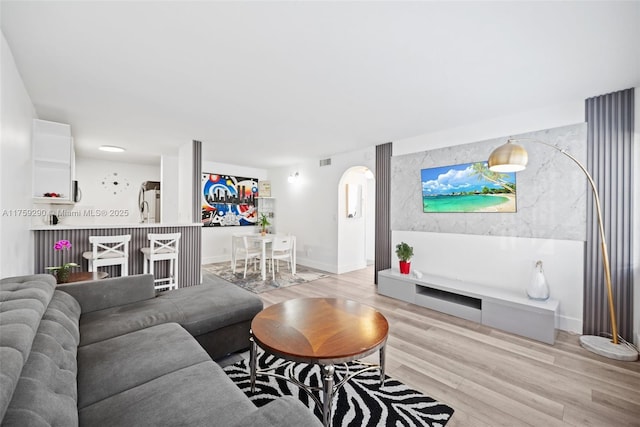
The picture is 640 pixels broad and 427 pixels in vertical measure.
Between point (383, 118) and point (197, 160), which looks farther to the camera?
point (197, 160)

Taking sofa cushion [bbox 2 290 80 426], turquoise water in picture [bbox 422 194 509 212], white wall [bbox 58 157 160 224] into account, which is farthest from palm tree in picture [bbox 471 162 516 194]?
white wall [bbox 58 157 160 224]

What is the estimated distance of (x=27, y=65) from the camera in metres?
2.17

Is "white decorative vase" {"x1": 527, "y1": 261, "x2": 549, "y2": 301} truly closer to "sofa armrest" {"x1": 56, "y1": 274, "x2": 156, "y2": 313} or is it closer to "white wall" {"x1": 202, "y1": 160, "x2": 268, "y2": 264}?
"sofa armrest" {"x1": 56, "y1": 274, "x2": 156, "y2": 313}

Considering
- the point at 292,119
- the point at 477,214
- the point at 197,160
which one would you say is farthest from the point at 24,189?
the point at 477,214

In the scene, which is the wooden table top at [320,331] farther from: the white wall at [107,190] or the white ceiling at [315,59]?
the white wall at [107,190]

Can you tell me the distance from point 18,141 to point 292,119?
100 inches

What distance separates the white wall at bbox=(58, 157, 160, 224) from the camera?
546 cm

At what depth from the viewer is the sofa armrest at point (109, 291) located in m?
1.99

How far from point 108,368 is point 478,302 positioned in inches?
137

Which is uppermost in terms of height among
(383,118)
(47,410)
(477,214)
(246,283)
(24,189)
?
(383,118)

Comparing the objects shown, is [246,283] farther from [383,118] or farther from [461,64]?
[461,64]

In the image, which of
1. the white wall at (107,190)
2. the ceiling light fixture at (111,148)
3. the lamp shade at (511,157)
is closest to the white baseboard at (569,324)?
the lamp shade at (511,157)

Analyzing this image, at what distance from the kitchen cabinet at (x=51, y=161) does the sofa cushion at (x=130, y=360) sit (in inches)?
102

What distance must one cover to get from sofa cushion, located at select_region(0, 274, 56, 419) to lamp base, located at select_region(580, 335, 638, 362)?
12.1ft
